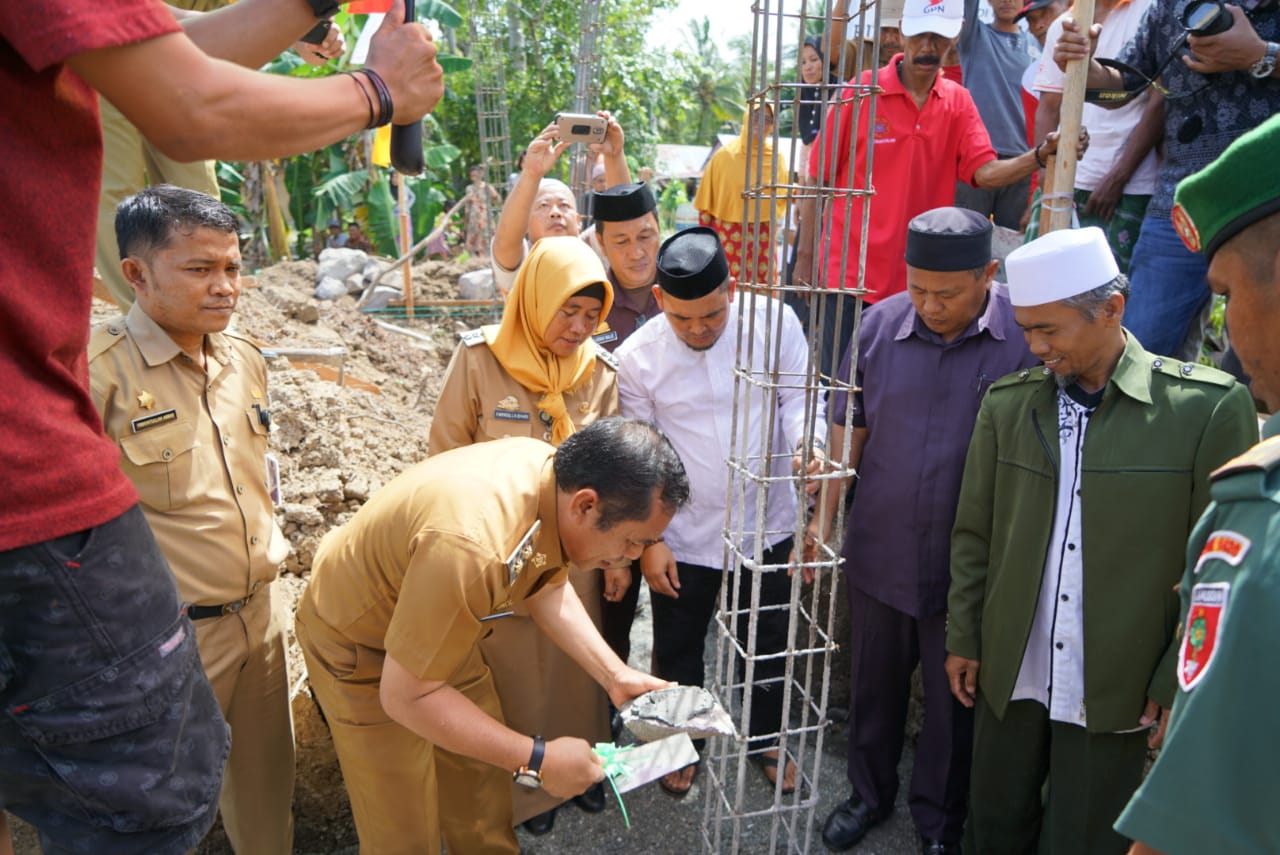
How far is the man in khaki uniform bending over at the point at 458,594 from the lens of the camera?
1941 millimetres

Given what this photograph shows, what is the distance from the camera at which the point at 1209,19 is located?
2.92 m

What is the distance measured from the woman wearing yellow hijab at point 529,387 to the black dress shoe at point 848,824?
1.03m

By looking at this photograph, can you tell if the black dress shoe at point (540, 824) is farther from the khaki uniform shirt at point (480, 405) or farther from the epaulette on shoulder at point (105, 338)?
the epaulette on shoulder at point (105, 338)

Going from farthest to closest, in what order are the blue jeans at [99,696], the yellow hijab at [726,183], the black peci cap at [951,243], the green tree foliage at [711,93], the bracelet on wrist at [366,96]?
the green tree foliage at [711,93]
the yellow hijab at [726,183]
the black peci cap at [951,243]
the bracelet on wrist at [366,96]
the blue jeans at [99,696]

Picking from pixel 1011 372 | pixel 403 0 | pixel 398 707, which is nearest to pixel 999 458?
pixel 1011 372

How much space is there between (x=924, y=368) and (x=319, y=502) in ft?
8.76

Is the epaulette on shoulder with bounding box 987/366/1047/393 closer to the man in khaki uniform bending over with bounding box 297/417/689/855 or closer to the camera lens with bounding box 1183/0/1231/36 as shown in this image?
the man in khaki uniform bending over with bounding box 297/417/689/855

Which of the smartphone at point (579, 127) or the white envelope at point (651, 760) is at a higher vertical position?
the smartphone at point (579, 127)

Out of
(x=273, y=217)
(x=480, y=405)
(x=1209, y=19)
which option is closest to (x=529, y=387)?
(x=480, y=405)

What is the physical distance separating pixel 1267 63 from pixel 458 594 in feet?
10.5

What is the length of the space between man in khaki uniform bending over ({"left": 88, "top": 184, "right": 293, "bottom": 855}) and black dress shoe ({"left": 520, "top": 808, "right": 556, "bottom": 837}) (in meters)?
0.94

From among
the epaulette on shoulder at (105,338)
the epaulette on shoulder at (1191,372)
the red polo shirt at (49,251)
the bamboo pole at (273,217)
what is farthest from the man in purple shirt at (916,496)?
the bamboo pole at (273,217)

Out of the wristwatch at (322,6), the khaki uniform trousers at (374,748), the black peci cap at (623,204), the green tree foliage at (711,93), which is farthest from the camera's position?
the green tree foliage at (711,93)

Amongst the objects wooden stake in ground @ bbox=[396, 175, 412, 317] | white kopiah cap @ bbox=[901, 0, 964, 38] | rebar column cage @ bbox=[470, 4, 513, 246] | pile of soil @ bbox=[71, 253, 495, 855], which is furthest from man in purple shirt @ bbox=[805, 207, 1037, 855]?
rebar column cage @ bbox=[470, 4, 513, 246]
